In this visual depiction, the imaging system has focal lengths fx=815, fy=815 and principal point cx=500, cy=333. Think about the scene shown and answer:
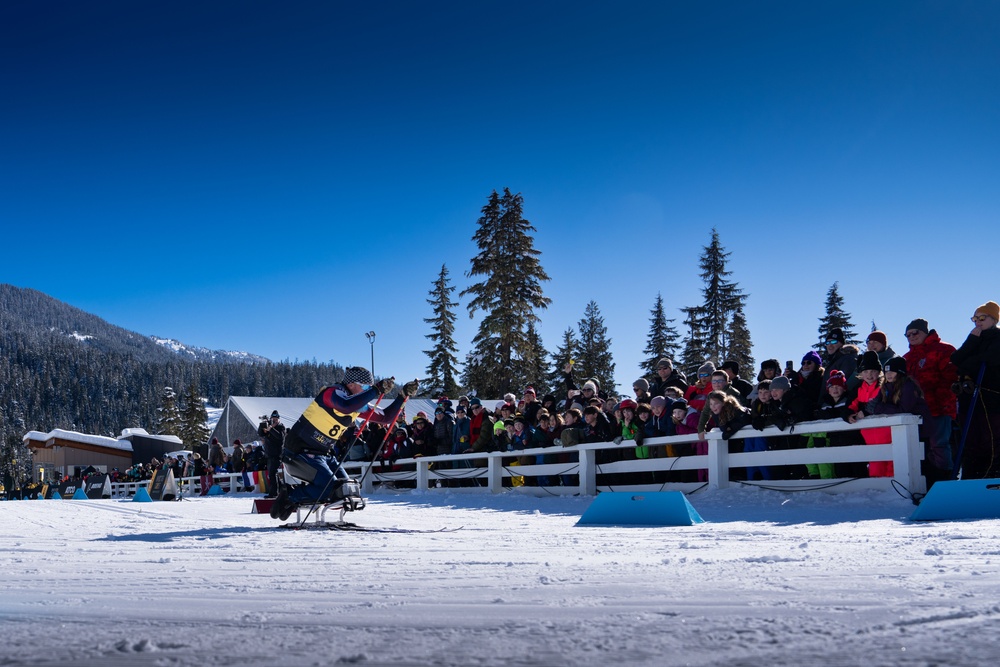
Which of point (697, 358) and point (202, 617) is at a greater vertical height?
point (697, 358)

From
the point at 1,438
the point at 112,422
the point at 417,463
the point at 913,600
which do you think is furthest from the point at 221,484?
the point at 112,422

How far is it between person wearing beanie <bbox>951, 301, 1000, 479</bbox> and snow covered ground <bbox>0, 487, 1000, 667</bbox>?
2302 millimetres

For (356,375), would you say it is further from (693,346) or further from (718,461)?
(693,346)

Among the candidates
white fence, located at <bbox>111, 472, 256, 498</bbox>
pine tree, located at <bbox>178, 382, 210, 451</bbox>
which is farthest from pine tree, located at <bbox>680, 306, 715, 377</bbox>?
pine tree, located at <bbox>178, 382, 210, 451</bbox>

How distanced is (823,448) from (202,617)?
27.9ft

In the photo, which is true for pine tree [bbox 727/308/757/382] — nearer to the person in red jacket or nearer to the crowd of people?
the crowd of people

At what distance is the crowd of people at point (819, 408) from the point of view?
8.95 m

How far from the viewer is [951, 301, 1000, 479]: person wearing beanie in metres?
8.73

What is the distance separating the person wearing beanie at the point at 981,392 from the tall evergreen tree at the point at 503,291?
115 ft

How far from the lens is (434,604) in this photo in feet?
11.7

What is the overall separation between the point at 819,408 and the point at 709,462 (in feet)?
5.77

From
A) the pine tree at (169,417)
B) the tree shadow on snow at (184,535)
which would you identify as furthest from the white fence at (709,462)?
the pine tree at (169,417)

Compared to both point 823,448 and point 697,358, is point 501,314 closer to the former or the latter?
point 697,358

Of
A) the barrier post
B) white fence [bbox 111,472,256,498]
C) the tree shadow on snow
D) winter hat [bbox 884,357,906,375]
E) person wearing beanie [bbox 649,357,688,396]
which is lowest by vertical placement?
white fence [bbox 111,472,256,498]
